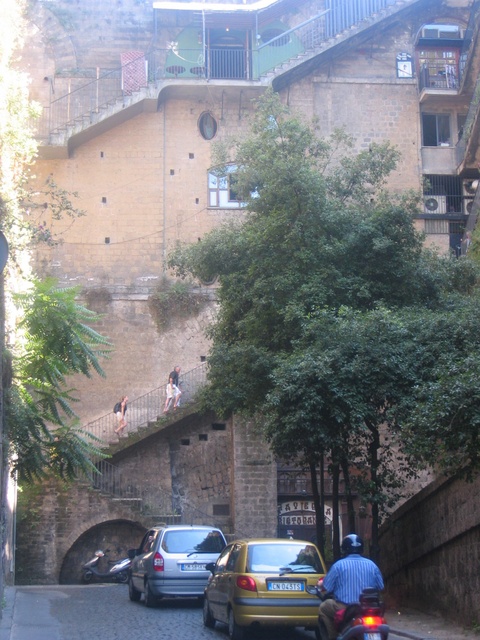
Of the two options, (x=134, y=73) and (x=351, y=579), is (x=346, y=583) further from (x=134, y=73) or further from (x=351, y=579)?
(x=134, y=73)

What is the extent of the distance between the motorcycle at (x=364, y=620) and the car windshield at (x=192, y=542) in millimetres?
7608

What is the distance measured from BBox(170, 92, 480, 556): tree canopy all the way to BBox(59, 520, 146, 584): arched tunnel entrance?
881 centimetres

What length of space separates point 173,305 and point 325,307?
623 inches

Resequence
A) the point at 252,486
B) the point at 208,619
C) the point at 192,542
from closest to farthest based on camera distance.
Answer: the point at 208,619
the point at 192,542
the point at 252,486

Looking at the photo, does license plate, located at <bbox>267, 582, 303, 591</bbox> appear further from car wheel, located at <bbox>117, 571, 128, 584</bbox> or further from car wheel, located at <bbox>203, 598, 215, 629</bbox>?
car wheel, located at <bbox>117, 571, 128, 584</bbox>

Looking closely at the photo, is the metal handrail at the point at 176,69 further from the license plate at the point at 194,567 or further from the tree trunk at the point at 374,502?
the tree trunk at the point at 374,502

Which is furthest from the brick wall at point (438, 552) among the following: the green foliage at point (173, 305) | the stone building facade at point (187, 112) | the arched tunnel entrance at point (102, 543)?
the stone building facade at point (187, 112)

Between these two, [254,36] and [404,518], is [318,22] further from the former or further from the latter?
[404,518]

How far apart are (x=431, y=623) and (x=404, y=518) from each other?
2.90m

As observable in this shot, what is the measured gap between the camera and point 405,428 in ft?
40.0

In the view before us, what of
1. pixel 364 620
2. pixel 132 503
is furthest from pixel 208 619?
pixel 132 503

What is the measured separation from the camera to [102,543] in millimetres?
26984

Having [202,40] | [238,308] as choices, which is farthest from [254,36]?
[238,308]

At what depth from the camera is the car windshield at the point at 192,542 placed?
15734mm
